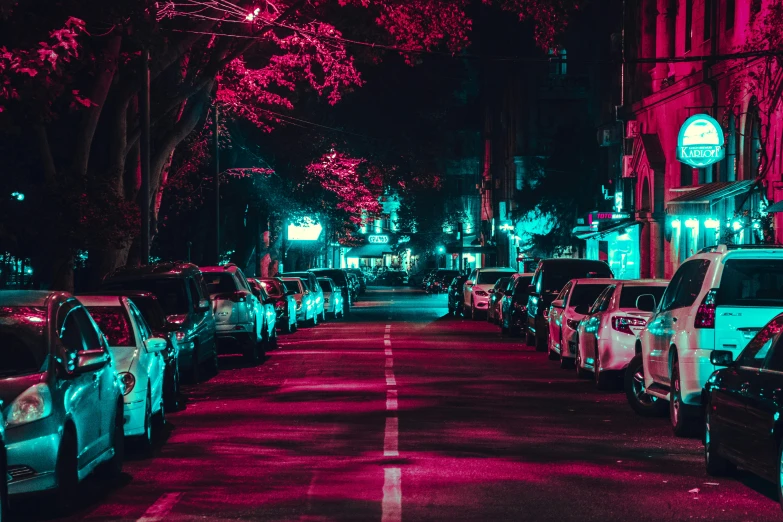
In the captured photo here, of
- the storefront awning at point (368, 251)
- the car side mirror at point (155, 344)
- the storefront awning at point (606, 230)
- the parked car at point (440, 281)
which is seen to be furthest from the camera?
the storefront awning at point (368, 251)

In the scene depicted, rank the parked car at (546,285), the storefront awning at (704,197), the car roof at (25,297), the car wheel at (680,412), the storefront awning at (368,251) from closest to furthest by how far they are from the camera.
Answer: the car roof at (25,297) < the car wheel at (680,412) < the parked car at (546,285) < the storefront awning at (704,197) < the storefront awning at (368,251)

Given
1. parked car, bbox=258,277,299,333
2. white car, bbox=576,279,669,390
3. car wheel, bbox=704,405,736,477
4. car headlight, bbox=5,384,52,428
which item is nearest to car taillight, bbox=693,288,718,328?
car wheel, bbox=704,405,736,477

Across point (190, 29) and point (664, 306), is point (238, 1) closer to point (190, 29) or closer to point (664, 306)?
point (190, 29)

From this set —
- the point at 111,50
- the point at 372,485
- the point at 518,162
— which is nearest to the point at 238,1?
the point at 111,50

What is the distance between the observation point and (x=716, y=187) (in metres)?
31.9

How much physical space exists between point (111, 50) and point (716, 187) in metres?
15.6

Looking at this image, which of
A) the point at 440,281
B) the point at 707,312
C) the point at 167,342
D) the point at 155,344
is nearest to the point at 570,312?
the point at 167,342

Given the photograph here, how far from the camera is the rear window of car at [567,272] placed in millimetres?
27594

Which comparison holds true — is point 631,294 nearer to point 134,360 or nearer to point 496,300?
point 134,360

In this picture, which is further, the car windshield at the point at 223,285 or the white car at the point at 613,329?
the car windshield at the point at 223,285

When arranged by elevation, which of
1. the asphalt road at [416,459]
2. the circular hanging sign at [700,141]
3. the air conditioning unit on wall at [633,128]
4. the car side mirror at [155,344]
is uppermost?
the air conditioning unit on wall at [633,128]

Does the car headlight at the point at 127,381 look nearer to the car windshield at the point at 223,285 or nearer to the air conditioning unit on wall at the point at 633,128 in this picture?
the car windshield at the point at 223,285

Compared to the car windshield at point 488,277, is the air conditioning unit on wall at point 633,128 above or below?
above

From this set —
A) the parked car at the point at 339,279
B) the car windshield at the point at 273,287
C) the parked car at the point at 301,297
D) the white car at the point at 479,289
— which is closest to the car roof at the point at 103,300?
the car windshield at the point at 273,287
